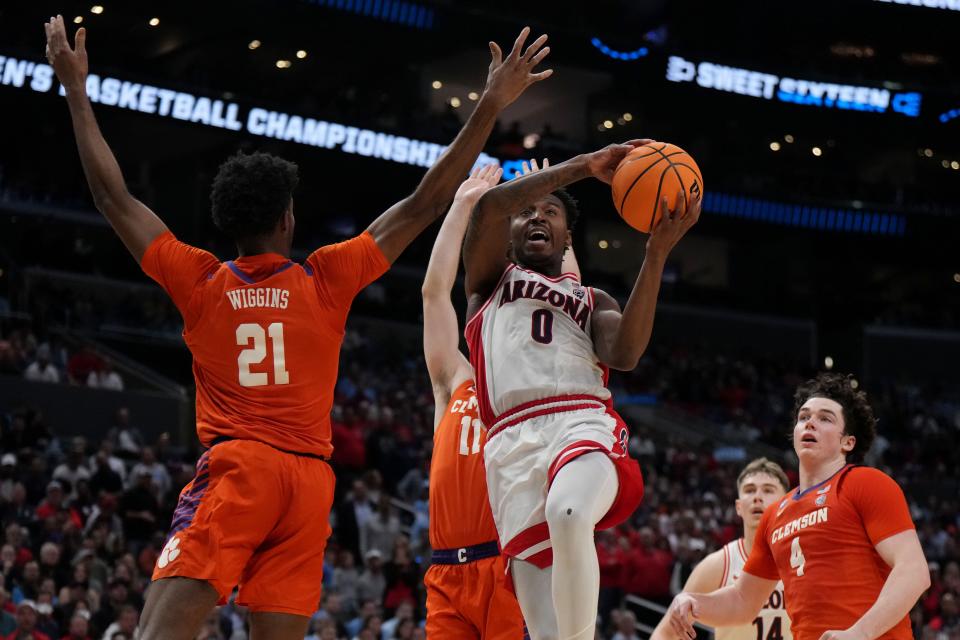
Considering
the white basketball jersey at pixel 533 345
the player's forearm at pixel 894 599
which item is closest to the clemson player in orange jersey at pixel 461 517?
the white basketball jersey at pixel 533 345

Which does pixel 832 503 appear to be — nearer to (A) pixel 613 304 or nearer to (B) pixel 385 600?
(A) pixel 613 304

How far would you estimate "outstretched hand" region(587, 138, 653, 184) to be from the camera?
4949 millimetres

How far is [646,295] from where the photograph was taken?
4.78m

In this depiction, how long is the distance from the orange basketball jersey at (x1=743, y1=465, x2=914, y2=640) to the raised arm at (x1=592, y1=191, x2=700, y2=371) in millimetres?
1396

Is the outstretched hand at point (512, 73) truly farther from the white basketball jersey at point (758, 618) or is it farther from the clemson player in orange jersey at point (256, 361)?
the white basketball jersey at point (758, 618)

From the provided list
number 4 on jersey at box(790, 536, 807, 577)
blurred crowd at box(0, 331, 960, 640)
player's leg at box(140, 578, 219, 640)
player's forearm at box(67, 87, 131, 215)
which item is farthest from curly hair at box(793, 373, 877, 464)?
blurred crowd at box(0, 331, 960, 640)

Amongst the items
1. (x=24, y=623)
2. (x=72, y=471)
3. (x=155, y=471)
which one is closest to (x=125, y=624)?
(x=24, y=623)

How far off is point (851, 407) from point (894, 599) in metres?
1.12

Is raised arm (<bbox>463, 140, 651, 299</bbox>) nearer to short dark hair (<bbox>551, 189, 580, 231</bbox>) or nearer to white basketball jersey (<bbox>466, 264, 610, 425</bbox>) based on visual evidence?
white basketball jersey (<bbox>466, 264, 610, 425</bbox>)

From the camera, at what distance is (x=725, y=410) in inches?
1201

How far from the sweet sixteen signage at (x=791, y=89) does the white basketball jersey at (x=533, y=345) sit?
28.3 meters

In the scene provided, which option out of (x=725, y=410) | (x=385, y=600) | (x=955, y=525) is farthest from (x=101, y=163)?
(x=725, y=410)

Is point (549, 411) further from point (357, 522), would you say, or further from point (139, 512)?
point (357, 522)

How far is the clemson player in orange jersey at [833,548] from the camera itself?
536 cm
